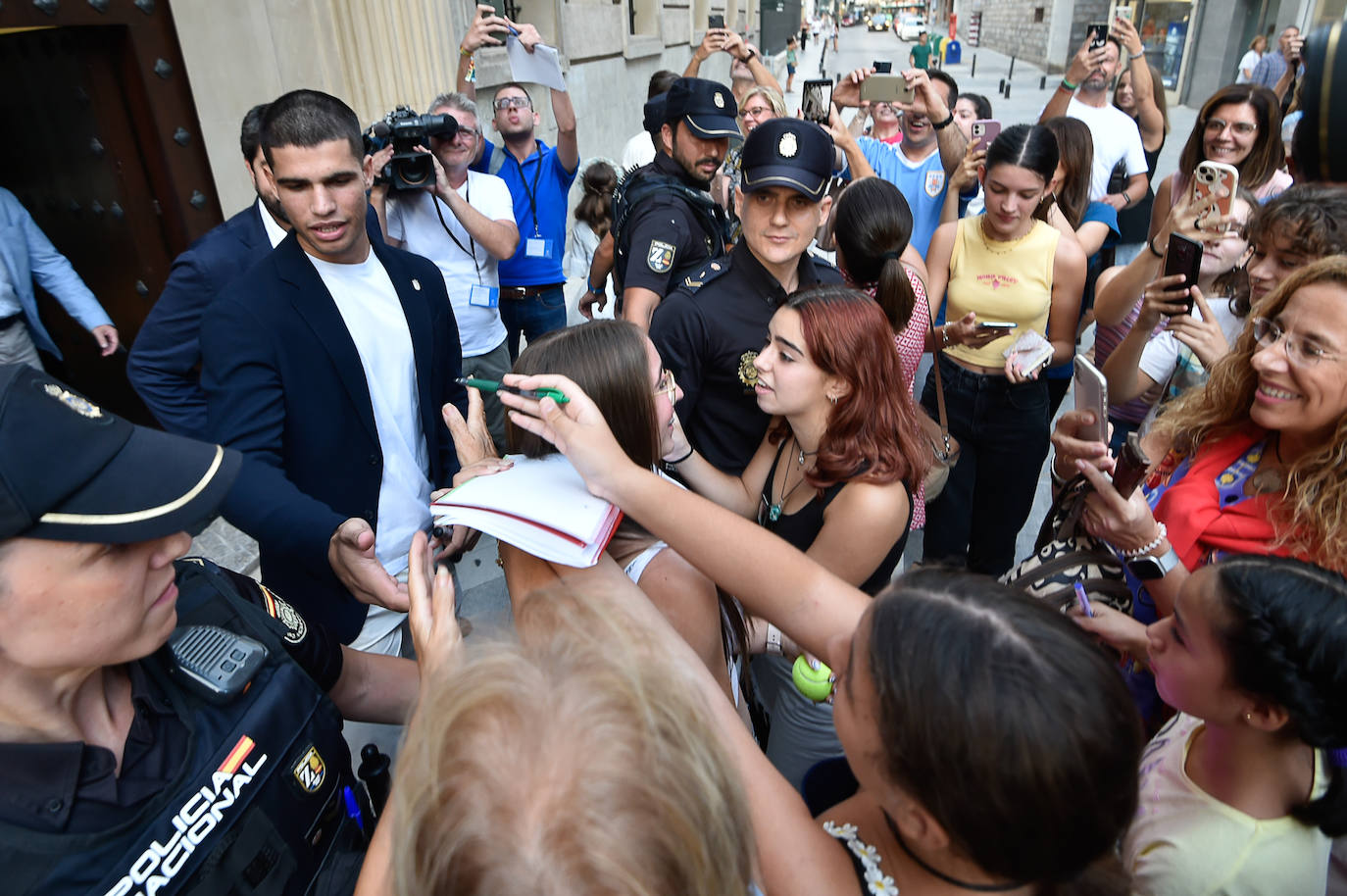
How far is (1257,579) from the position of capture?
4.05ft

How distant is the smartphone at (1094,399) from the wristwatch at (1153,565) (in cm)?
30

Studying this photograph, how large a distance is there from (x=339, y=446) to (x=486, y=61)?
16.8 feet

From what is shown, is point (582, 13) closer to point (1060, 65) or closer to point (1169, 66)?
point (1169, 66)

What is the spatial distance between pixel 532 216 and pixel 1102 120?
11.6ft

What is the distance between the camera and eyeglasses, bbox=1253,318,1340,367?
1.65m

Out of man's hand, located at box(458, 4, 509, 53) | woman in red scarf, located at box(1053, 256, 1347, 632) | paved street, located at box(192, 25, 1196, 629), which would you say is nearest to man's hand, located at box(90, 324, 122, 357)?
paved street, located at box(192, 25, 1196, 629)

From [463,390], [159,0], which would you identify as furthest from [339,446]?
[159,0]

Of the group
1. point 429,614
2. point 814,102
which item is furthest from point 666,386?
point 814,102

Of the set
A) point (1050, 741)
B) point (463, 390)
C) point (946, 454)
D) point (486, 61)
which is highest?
point (486, 61)

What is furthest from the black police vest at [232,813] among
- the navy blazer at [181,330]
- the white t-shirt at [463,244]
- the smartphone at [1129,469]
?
the white t-shirt at [463,244]

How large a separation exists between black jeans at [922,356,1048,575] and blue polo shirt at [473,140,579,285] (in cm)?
244

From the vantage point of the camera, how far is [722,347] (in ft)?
7.80

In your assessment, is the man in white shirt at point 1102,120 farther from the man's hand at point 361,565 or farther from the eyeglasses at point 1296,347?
the man's hand at point 361,565

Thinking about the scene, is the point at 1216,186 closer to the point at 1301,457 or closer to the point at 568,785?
the point at 1301,457
